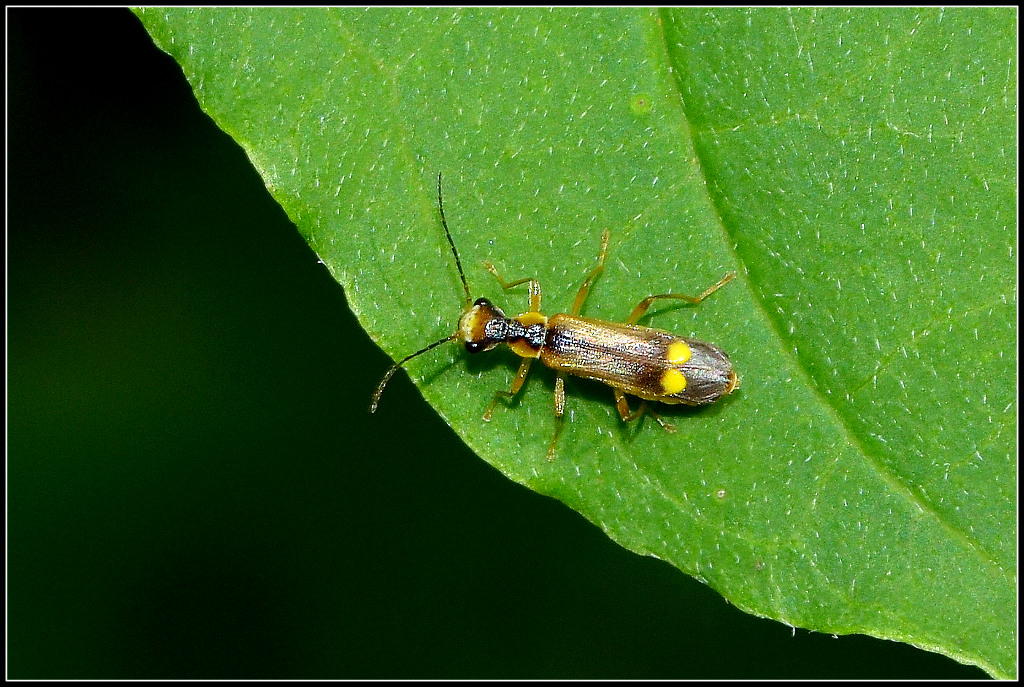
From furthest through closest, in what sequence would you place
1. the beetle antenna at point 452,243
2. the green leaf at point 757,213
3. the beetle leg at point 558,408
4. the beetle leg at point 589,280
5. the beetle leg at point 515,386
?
the beetle leg at point 515,386 < the beetle leg at point 558,408 < the beetle leg at point 589,280 < the beetle antenna at point 452,243 < the green leaf at point 757,213

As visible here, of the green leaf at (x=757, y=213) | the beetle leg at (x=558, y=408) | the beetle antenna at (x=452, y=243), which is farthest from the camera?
the beetle leg at (x=558, y=408)

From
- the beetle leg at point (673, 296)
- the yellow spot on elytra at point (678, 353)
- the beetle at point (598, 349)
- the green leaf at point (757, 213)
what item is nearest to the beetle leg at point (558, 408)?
the beetle at point (598, 349)

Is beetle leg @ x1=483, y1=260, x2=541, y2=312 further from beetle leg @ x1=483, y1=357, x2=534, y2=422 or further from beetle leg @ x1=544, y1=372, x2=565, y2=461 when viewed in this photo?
beetle leg @ x1=544, y1=372, x2=565, y2=461

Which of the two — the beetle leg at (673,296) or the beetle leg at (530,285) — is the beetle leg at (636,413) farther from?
the beetle leg at (530,285)

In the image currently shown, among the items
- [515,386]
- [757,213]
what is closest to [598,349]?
[515,386]

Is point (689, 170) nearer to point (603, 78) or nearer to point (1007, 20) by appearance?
point (603, 78)

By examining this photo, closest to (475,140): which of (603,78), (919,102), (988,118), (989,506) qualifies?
(603,78)

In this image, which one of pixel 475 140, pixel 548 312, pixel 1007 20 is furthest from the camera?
pixel 548 312
